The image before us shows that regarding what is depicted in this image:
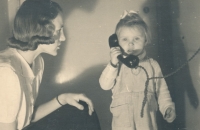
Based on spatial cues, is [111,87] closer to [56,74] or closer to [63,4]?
[56,74]

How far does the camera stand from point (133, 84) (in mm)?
1082

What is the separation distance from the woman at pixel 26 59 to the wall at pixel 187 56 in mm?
462

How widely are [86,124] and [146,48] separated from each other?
1.41 feet

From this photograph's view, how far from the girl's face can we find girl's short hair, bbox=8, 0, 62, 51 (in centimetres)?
30

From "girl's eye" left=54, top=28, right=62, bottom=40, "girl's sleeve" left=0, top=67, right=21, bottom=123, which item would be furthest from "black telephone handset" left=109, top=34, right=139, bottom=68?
"girl's sleeve" left=0, top=67, right=21, bottom=123

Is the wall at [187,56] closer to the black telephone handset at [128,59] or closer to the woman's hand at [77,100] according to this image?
the black telephone handset at [128,59]

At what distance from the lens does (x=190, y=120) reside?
3.69 feet

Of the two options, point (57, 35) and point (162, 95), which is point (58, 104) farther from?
point (162, 95)

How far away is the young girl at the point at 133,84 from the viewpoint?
3.46 ft

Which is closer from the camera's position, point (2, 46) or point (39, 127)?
point (39, 127)

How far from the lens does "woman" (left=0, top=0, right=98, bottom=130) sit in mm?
883

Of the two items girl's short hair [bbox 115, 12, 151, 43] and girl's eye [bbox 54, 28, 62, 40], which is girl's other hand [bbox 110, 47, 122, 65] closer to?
girl's short hair [bbox 115, 12, 151, 43]

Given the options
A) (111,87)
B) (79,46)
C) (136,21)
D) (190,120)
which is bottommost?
(190,120)

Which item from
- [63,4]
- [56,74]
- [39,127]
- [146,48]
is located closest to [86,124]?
[39,127]
